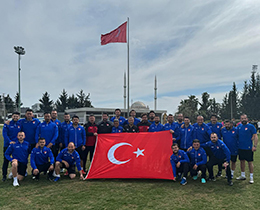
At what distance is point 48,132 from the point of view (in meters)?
6.27

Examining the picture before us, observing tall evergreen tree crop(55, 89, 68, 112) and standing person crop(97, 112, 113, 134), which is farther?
tall evergreen tree crop(55, 89, 68, 112)

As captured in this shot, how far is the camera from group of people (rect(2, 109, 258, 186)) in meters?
5.66

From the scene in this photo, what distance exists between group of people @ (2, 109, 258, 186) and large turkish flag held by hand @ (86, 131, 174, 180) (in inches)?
11.7

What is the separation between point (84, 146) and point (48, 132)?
1.16 meters

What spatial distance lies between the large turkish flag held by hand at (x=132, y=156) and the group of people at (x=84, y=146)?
0.98 ft

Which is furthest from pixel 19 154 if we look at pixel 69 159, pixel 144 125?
pixel 144 125

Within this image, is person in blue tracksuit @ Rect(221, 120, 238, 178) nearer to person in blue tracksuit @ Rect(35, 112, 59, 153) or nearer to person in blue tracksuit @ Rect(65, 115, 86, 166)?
person in blue tracksuit @ Rect(65, 115, 86, 166)

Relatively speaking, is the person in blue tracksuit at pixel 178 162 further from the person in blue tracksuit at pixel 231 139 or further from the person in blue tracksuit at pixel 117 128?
the person in blue tracksuit at pixel 117 128

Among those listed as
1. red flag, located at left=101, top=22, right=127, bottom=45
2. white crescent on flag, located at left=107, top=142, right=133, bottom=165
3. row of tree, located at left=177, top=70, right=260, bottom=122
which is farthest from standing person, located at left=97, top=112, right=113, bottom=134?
row of tree, located at left=177, top=70, right=260, bottom=122

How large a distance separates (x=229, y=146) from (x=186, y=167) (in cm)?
148

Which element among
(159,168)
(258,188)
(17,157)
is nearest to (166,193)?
(159,168)

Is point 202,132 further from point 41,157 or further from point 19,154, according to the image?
point 19,154

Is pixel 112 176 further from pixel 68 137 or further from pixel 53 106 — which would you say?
pixel 53 106

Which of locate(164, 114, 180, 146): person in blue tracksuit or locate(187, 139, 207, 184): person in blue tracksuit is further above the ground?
locate(164, 114, 180, 146): person in blue tracksuit
